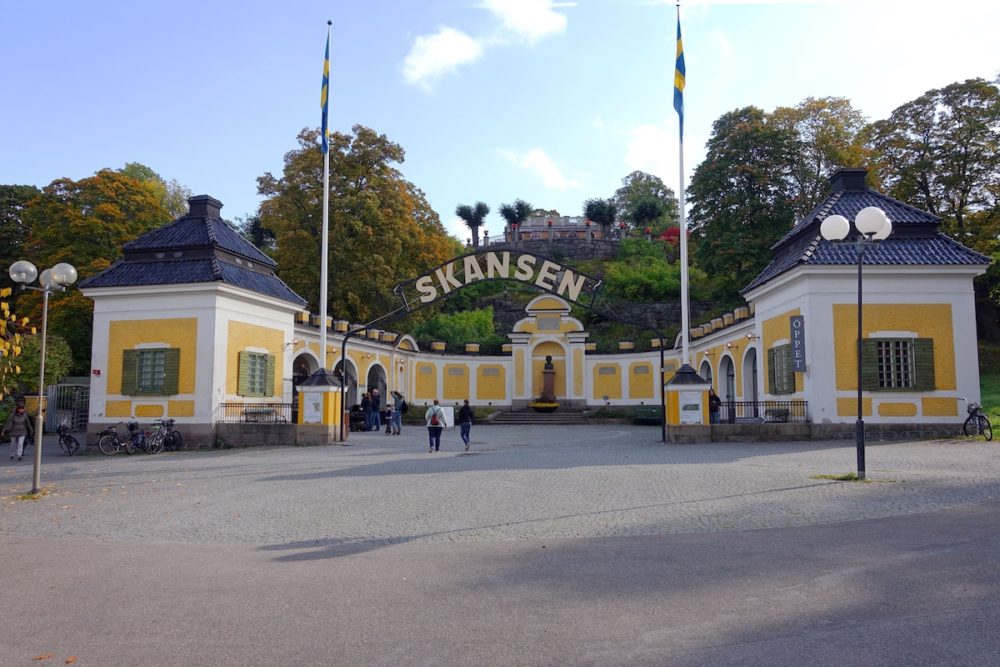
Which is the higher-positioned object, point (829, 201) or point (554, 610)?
point (829, 201)

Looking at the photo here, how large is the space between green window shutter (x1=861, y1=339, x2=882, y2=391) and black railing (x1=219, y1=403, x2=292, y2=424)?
1616 centimetres

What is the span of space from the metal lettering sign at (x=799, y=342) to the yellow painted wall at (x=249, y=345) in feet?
51.6

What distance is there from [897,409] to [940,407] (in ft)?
3.69

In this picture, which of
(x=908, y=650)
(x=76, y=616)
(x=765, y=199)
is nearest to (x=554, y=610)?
(x=908, y=650)

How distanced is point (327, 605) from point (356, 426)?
Answer: 23891 millimetres

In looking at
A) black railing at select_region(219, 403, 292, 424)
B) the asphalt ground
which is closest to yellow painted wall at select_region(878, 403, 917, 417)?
the asphalt ground

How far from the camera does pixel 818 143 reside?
133 ft

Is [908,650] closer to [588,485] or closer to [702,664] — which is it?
[702,664]

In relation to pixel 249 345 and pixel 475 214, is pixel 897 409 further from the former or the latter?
pixel 475 214

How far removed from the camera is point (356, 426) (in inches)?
1150

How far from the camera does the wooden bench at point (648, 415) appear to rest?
32.3m

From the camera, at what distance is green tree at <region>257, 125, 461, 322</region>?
114 feet

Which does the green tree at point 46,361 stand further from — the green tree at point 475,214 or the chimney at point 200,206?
the green tree at point 475,214

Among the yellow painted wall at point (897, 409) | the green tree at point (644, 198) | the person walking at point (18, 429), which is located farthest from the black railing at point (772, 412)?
the green tree at point (644, 198)
